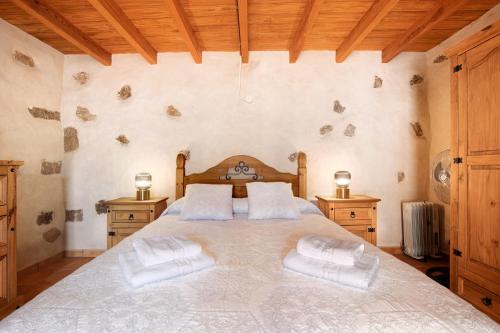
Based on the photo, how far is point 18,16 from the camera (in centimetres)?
239

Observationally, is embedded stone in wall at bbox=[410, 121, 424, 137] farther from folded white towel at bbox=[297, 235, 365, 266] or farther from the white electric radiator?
folded white towel at bbox=[297, 235, 365, 266]

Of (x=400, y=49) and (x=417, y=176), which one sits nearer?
(x=400, y=49)

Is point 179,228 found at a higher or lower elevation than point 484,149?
lower

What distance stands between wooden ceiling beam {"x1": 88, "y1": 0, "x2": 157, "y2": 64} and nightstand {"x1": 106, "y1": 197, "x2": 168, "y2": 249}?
1611 millimetres

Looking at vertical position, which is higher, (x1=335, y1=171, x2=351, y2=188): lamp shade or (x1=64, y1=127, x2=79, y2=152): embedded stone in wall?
(x1=64, y1=127, x2=79, y2=152): embedded stone in wall

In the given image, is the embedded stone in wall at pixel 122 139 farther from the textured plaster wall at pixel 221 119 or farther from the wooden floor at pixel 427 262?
the wooden floor at pixel 427 262

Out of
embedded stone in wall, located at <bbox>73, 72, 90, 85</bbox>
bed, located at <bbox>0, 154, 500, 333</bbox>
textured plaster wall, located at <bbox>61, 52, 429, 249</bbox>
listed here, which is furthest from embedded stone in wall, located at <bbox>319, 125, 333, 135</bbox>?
embedded stone in wall, located at <bbox>73, 72, 90, 85</bbox>

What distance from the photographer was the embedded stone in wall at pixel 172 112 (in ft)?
10.4

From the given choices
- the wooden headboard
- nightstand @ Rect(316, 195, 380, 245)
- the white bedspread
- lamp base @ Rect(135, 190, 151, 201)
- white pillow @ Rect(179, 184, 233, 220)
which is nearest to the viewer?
the white bedspread

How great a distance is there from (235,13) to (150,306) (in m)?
2.38

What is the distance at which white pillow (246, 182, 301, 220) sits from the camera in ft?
7.74

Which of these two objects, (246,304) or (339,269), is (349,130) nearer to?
(339,269)

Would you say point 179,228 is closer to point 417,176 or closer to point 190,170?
point 190,170

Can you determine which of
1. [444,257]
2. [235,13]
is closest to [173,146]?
[235,13]
